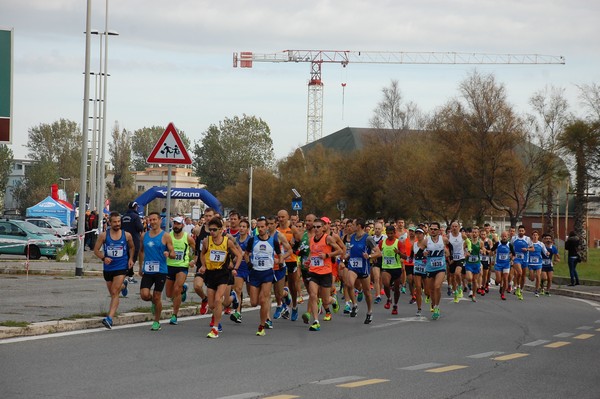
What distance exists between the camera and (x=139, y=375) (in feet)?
36.9

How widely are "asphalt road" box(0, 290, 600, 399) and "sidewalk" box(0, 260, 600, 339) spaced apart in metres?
0.45

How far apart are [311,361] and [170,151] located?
6816mm

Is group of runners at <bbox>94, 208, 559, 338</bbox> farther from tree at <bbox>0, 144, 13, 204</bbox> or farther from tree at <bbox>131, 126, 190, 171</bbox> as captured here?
tree at <bbox>131, 126, 190, 171</bbox>

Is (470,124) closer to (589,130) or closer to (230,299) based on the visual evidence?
(589,130)

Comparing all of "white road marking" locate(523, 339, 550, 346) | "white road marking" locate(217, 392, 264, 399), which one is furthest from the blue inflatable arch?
"white road marking" locate(217, 392, 264, 399)

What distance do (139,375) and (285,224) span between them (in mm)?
9759

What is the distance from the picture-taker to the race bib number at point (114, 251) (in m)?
16.8

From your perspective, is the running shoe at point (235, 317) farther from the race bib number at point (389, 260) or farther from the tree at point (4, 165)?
the tree at point (4, 165)

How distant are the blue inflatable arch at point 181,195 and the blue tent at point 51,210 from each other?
17.6m

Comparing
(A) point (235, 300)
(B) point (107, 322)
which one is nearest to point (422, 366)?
(B) point (107, 322)

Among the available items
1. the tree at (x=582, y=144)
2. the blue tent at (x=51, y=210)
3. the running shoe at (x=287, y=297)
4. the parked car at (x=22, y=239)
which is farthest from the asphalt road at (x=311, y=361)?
the blue tent at (x=51, y=210)

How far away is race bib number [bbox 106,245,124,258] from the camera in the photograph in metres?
16.8

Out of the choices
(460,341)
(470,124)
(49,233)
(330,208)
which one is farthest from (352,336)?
(330,208)

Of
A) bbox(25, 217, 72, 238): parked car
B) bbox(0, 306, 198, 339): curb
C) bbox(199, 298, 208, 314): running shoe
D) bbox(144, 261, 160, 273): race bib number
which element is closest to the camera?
bbox(0, 306, 198, 339): curb
